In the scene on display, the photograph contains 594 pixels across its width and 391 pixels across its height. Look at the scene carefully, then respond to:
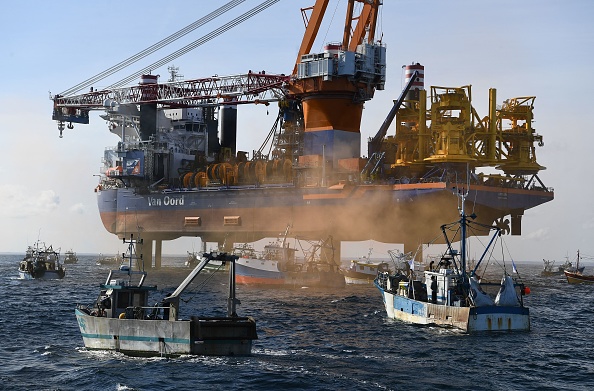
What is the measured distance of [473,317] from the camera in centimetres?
A: 4566

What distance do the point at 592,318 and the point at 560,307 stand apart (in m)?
7.35

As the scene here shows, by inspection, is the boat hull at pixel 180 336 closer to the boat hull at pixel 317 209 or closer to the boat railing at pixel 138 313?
the boat railing at pixel 138 313

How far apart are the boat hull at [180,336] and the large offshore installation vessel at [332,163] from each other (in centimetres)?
4728

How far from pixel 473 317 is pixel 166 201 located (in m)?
75.2

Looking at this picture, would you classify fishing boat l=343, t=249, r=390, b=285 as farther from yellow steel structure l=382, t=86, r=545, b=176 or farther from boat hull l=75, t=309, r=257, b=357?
boat hull l=75, t=309, r=257, b=357

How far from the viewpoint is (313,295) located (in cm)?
7188

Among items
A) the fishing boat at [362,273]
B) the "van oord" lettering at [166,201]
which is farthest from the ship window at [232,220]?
the fishing boat at [362,273]

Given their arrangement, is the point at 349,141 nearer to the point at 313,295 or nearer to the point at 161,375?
the point at 313,295

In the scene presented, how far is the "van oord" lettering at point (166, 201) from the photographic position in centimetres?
11280

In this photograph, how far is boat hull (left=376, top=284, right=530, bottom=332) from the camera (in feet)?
150

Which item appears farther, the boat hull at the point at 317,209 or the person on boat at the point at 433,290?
the boat hull at the point at 317,209

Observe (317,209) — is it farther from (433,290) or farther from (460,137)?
(433,290)

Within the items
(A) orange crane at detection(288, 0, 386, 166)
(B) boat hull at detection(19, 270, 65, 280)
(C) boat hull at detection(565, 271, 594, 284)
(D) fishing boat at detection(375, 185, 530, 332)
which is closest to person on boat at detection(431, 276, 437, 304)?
(D) fishing boat at detection(375, 185, 530, 332)

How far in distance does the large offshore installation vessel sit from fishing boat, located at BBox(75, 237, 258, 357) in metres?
46.5
